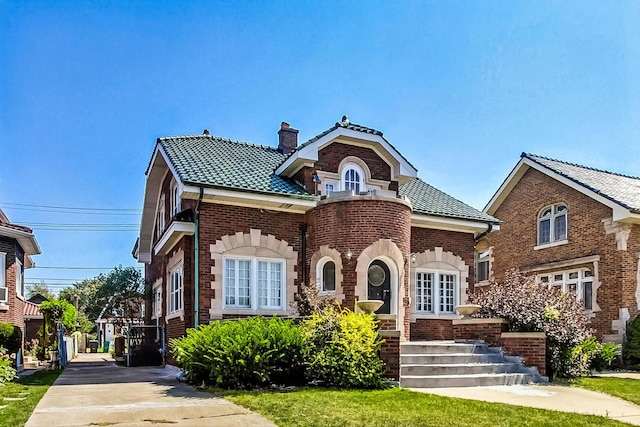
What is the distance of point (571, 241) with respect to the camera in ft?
68.4

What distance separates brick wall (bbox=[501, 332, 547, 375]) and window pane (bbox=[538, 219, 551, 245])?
10.2 metres

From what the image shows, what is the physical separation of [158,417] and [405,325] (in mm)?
8700

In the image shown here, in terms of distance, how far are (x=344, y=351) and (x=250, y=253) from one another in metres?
4.85

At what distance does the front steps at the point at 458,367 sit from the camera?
458 inches

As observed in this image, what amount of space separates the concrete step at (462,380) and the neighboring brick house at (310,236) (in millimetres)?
1456

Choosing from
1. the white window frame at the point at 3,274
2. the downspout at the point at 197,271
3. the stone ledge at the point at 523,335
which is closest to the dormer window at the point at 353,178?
the downspout at the point at 197,271

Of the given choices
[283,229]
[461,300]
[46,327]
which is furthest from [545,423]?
[46,327]

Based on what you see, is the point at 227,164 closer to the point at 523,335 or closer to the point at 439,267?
the point at 439,267

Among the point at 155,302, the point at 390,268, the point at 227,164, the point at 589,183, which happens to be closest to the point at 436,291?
the point at 390,268

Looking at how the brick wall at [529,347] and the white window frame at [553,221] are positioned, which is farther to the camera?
the white window frame at [553,221]

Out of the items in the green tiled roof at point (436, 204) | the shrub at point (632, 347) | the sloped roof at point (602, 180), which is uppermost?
the sloped roof at point (602, 180)

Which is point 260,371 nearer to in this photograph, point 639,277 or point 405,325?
point 405,325

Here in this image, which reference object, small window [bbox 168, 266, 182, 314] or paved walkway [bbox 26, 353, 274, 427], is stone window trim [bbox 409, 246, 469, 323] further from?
paved walkway [bbox 26, 353, 274, 427]

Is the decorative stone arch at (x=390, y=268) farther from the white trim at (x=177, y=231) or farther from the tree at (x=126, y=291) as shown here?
the tree at (x=126, y=291)
